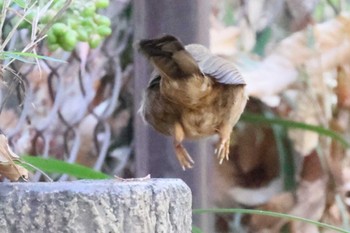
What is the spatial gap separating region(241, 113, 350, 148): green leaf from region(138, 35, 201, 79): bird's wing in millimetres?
1219

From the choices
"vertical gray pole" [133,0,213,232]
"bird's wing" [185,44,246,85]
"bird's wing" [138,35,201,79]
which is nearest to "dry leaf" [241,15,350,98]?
"vertical gray pole" [133,0,213,232]

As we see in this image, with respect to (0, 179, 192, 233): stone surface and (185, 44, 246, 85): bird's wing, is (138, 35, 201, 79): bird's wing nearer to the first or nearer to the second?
(185, 44, 246, 85): bird's wing

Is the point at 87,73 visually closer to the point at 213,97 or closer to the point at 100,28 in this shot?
the point at 100,28

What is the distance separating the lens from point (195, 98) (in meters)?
1.61

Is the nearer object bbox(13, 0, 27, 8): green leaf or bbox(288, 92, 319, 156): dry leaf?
bbox(13, 0, 27, 8): green leaf

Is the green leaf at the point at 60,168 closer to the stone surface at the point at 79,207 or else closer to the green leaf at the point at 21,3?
the green leaf at the point at 21,3

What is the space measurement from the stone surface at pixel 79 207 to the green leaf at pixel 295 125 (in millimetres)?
1599

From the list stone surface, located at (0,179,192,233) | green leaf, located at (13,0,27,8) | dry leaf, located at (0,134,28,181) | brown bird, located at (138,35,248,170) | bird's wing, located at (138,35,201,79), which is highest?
green leaf, located at (13,0,27,8)

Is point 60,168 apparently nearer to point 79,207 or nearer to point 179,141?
point 179,141

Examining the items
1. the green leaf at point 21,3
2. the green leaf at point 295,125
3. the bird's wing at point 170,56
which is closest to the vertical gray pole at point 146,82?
the green leaf at point 295,125

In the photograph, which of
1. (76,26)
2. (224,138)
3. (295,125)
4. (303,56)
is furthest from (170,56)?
(303,56)

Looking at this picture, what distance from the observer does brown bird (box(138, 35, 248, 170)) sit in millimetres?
1532

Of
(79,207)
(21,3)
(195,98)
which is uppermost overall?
(21,3)

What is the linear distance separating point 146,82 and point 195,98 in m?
0.63
